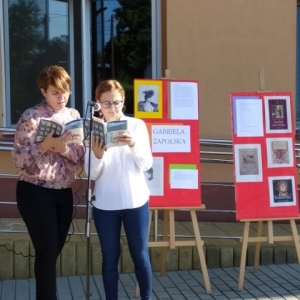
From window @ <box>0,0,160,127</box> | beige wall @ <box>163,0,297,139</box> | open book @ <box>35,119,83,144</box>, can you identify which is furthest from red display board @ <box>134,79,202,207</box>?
window @ <box>0,0,160,127</box>

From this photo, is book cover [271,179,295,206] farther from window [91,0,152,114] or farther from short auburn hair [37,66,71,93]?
window [91,0,152,114]

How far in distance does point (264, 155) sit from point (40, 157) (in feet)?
6.70

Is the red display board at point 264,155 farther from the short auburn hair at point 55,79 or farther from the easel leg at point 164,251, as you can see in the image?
the short auburn hair at point 55,79

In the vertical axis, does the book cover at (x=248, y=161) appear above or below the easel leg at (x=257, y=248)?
above

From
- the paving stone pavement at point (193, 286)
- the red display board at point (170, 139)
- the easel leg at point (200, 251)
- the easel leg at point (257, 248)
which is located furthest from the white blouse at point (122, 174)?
the easel leg at point (257, 248)

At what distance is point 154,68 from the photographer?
23.5ft

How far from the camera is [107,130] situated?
159 inches

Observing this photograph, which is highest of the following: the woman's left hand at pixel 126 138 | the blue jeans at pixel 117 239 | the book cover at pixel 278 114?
the book cover at pixel 278 114

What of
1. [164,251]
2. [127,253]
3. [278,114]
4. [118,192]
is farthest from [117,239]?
[278,114]

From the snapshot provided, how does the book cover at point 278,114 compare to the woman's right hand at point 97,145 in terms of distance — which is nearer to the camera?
the woman's right hand at point 97,145

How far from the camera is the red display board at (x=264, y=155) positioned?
5336 millimetres

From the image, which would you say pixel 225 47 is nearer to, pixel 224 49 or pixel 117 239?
pixel 224 49

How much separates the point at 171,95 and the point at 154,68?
6.30ft

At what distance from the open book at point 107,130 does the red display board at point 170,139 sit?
1.21 metres
